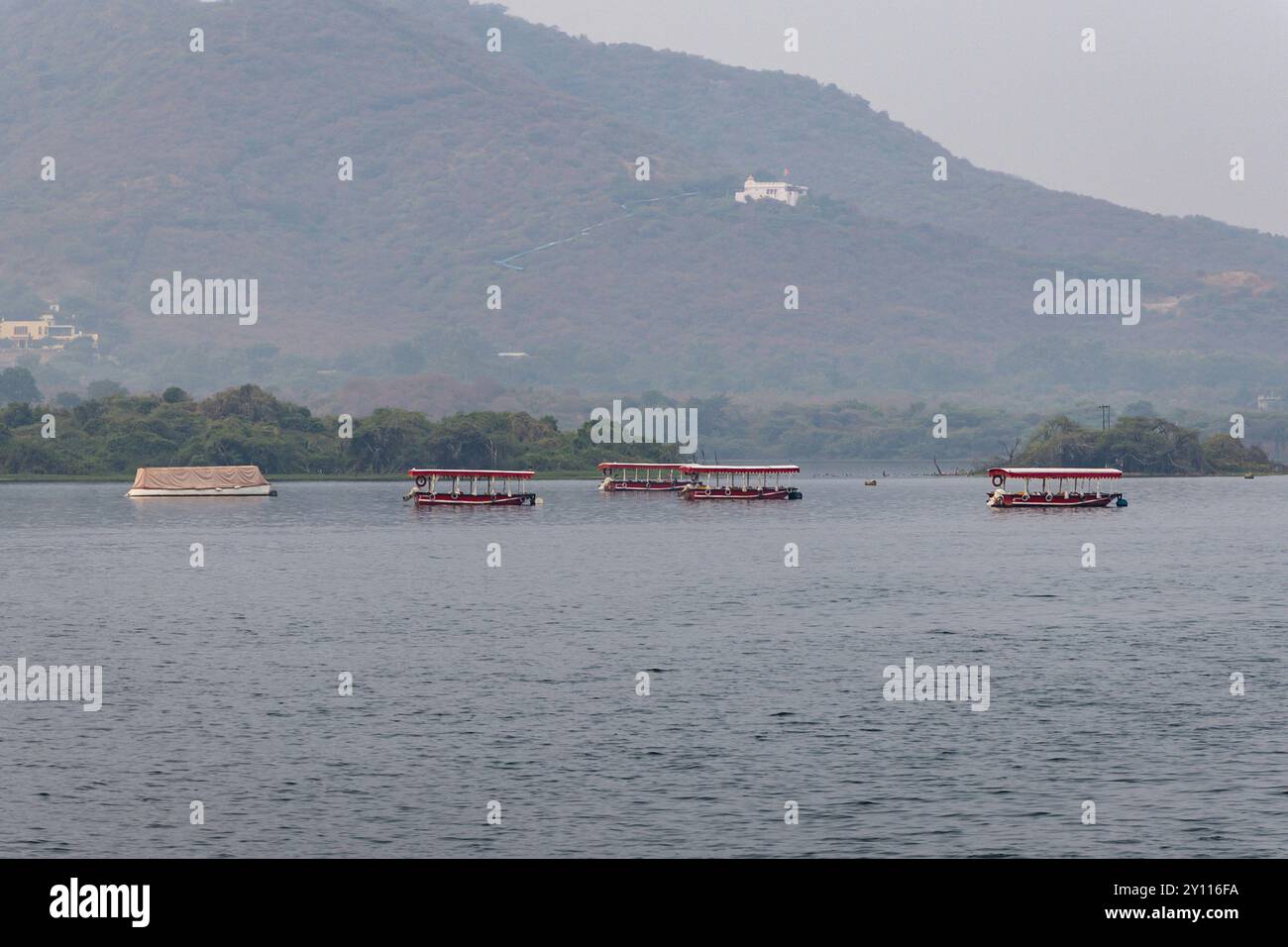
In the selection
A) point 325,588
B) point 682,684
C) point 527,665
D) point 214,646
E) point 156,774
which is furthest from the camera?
point 325,588

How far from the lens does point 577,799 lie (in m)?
50.7

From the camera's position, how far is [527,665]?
3201 inches

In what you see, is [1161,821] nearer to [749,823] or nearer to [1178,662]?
[749,823]

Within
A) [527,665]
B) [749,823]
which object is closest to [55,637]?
[527,665]

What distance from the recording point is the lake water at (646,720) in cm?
4734

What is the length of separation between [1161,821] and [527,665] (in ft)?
128

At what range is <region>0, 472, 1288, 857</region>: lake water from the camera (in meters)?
47.3

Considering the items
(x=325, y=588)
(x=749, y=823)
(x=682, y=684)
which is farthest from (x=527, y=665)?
(x=325, y=588)

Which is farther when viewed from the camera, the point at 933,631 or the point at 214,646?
the point at 933,631

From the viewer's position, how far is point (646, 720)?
213 ft

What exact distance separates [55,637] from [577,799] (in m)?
53.8

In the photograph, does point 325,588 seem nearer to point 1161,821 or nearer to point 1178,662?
point 1178,662
